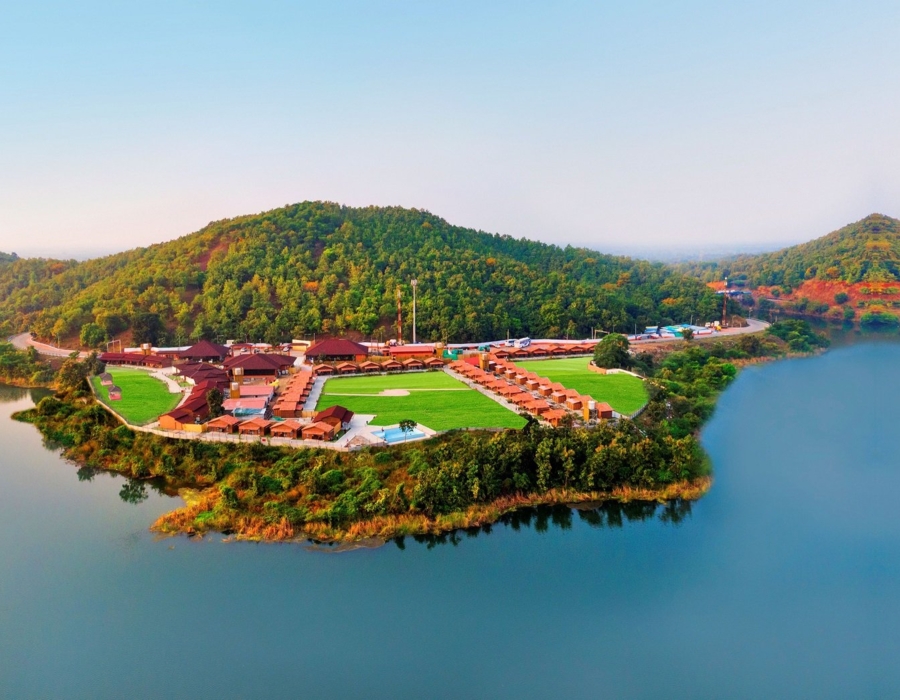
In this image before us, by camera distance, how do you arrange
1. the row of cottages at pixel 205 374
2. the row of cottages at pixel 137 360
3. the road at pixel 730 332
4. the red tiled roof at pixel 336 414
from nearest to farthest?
the red tiled roof at pixel 336 414
the row of cottages at pixel 205 374
the row of cottages at pixel 137 360
the road at pixel 730 332

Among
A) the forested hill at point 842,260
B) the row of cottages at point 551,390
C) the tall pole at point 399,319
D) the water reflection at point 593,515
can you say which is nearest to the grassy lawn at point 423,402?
the row of cottages at point 551,390

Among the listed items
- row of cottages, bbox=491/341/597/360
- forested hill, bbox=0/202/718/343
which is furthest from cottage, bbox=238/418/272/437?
forested hill, bbox=0/202/718/343

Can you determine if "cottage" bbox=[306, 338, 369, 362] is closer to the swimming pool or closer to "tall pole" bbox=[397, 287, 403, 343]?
"tall pole" bbox=[397, 287, 403, 343]

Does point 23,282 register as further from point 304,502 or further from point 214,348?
point 304,502

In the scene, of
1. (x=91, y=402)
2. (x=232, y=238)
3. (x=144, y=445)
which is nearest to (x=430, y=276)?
(x=232, y=238)

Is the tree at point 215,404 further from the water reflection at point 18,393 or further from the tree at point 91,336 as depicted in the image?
the tree at point 91,336

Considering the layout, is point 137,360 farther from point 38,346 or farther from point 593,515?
point 593,515
